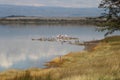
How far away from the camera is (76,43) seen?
84.8 metres

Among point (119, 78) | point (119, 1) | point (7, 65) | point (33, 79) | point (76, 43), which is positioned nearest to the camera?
point (119, 78)

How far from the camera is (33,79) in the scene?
18062 mm

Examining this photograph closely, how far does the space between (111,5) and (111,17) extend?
2089 mm

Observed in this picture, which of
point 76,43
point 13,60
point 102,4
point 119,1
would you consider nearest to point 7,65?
point 13,60

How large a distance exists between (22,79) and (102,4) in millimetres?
22980

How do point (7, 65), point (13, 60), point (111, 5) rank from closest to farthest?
point (111, 5)
point (7, 65)
point (13, 60)

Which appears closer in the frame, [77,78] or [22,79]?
[77,78]

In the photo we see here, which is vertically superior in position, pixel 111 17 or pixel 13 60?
pixel 111 17

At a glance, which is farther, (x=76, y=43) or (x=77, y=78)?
(x=76, y=43)

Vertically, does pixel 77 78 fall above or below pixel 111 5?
below

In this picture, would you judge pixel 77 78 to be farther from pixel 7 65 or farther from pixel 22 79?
pixel 7 65

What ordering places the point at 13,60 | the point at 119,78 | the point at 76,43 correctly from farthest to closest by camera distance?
the point at 76,43 → the point at 13,60 → the point at 119,78

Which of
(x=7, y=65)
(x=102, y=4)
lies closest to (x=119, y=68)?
(x=102, y=4)

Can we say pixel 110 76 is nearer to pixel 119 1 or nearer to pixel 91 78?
pixel 91 78
